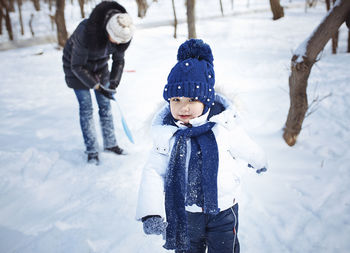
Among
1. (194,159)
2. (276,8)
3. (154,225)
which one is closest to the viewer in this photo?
(154,225)

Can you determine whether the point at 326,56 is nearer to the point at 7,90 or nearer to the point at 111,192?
the point at 111,192

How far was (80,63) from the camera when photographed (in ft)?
7.20

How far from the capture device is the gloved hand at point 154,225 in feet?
3.41

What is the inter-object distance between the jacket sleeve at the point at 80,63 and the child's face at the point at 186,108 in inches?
56.1

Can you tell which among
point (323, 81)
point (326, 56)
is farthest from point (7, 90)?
point (326, 56)

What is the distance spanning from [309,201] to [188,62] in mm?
1749

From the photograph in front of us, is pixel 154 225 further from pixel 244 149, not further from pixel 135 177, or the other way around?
pixel 135 177

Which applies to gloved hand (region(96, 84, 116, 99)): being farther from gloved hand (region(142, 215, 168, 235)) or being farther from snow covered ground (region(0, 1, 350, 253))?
gloved hand (region(142, 215, 168, 235))

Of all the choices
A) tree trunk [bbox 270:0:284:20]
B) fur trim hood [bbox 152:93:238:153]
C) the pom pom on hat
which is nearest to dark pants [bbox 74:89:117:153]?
the pom pom on hat

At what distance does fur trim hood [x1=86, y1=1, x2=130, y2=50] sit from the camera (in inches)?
81.9

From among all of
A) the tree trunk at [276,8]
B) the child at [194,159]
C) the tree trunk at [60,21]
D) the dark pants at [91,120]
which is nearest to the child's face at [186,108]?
the child at [194,159]

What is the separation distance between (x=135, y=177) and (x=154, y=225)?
1440 mm

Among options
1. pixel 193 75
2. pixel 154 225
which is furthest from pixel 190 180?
pixel 193 75

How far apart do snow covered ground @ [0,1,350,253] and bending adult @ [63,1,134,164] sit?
419 millimetres
